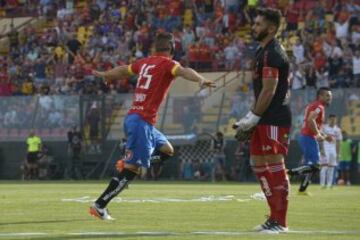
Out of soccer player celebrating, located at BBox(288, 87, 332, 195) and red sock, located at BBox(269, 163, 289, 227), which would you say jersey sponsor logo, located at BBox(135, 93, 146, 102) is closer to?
red sock, located at BBox(269, 163, 289, 227)

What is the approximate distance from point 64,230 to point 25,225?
0.88 metres

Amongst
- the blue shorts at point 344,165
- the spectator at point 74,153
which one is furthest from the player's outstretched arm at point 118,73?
the spectator at point 74,153

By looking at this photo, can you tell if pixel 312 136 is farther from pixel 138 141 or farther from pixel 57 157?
pixel 57 157

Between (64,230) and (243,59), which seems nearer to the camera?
(64,230)

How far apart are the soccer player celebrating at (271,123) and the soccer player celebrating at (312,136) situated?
10776mm

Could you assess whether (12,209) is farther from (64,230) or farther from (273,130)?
(273,130)

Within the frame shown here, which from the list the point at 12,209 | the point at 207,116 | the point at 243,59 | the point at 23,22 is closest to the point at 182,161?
the point at 207,116

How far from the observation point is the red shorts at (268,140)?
41.0 ft

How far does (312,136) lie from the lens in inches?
970

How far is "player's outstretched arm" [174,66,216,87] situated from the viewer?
13609mm

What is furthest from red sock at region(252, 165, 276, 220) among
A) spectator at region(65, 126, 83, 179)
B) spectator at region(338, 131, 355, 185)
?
spectator at region(65, 126, 83, 179)

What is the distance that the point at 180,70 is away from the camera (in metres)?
14.6

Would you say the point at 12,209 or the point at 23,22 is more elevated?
the point at 23,22

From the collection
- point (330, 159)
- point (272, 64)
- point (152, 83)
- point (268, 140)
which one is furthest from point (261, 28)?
point (330, 159)
